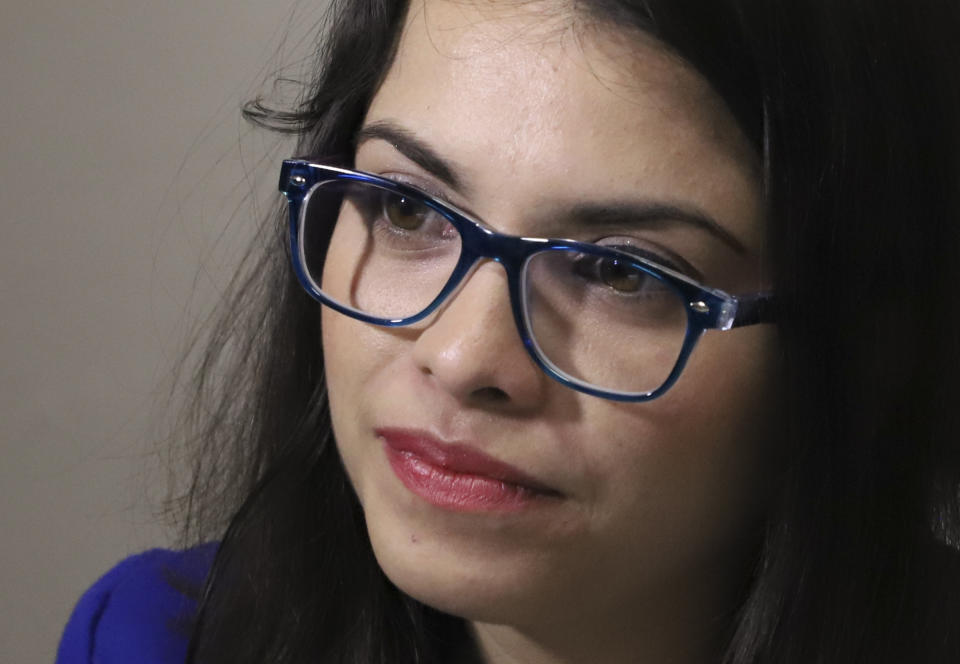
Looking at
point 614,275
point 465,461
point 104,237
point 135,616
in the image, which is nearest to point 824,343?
point 614,275

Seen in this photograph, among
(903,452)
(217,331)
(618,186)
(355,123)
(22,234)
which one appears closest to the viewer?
(618,186)

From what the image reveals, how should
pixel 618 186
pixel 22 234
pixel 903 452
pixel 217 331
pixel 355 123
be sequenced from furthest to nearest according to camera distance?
pixel 22 234 < pixel 217 331 < pixel 355 123 < pixel 903 452 < pixel 618 186

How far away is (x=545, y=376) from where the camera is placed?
958 mm

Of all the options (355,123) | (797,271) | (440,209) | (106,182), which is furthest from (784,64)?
(106,182)

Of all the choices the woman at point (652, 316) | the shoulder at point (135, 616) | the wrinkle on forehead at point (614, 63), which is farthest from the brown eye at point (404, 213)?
the shoulder at point (135, 616)

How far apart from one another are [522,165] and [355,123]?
0.28 m

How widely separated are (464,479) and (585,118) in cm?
28

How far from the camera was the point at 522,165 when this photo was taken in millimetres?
951

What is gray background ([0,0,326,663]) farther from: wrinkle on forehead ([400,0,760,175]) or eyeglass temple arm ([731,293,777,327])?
eyeglass temple arm ([731,293,777,327])

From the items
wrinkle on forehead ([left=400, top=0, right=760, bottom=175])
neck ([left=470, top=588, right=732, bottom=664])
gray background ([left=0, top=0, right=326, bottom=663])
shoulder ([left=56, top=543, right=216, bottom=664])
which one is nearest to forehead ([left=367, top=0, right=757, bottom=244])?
wrinkle on forehead ([left=400, top=0, right=760, bottom=175])

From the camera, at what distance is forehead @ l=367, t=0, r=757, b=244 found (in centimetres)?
94

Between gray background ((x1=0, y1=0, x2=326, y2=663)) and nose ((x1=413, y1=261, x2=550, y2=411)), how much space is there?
2.62 ft

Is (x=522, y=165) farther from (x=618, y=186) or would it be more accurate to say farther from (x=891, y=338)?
(x=891, y=338)

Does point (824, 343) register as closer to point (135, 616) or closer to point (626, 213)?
point (626, 213)
